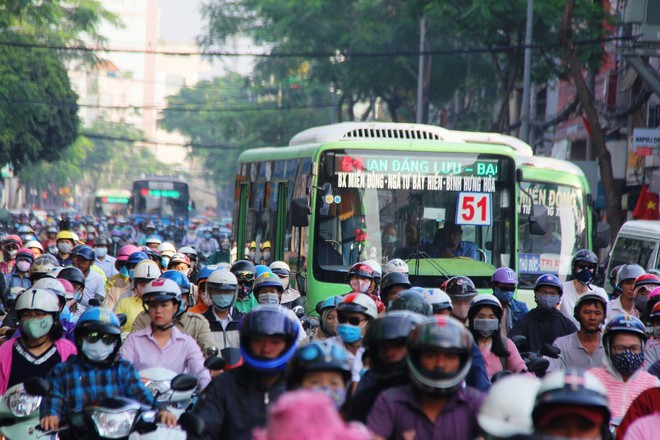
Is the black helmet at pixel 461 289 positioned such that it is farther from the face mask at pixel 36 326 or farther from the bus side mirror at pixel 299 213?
the bus side mirror at pixel 299 213

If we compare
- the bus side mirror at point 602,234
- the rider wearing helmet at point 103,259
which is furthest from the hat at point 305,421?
the rider wearing helmet at point 103,259

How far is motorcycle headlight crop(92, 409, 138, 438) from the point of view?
240 inches

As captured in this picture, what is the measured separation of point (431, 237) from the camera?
47.7ft

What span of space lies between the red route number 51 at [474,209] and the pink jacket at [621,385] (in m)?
7.53

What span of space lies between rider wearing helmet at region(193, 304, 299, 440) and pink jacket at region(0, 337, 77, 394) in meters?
2.24

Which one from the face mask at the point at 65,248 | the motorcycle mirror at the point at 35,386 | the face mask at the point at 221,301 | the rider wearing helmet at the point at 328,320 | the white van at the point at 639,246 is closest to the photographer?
the motorcycle mirror at the point at 35,386

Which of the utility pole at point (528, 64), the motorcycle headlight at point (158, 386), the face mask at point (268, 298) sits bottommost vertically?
the motorcycle headlight at point (158, 386)

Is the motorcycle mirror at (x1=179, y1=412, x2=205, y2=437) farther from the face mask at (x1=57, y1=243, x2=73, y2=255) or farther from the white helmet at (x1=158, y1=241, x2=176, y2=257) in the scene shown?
the face mask at (x1=57, y1=243, x2=73, y2=255)

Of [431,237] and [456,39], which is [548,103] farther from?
[431,237]

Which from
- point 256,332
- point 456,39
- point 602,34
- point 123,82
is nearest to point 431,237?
point 256,332

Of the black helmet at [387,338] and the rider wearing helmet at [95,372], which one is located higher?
the black helmet at [387,338]

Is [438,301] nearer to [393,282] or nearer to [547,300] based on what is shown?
[393,282]

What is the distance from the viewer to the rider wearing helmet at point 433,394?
15.9 feet

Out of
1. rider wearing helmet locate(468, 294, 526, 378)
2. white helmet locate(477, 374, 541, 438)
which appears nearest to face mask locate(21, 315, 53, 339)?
rider wearing helmet locate(468, 294, 526, 378)
